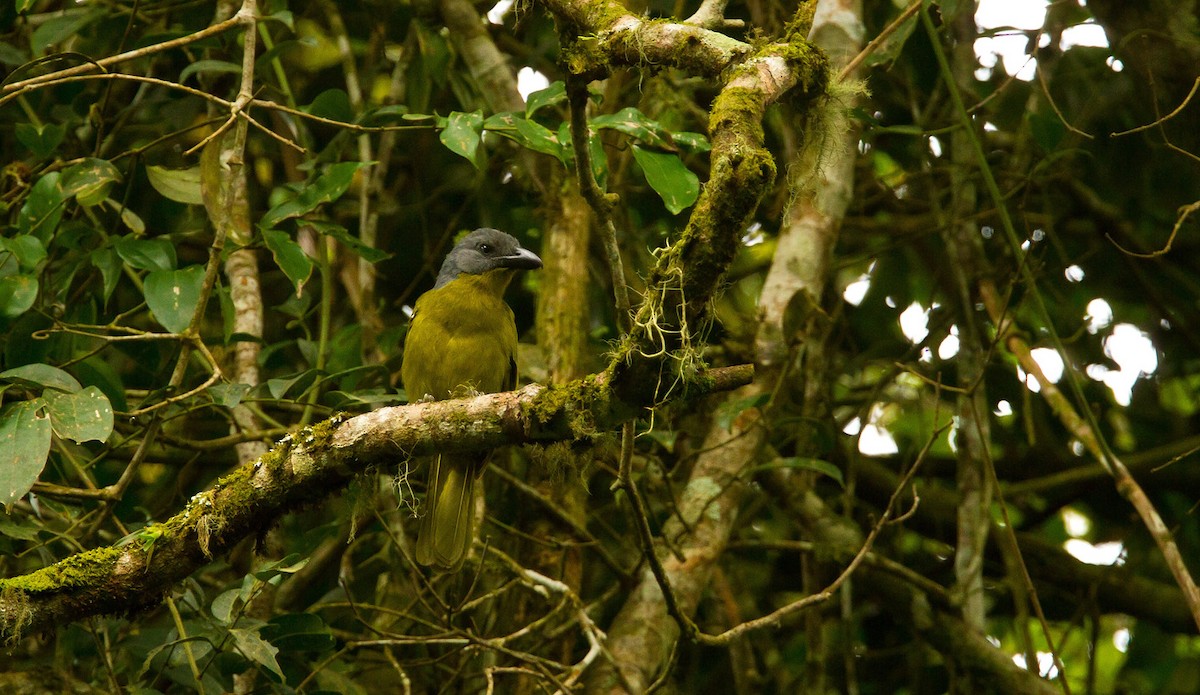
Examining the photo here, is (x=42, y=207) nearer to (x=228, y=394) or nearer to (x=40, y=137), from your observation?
(x=40, y=137)

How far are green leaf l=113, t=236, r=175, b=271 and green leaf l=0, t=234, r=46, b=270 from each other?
216 millimetres

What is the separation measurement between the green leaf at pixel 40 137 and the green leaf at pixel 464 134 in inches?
48.7

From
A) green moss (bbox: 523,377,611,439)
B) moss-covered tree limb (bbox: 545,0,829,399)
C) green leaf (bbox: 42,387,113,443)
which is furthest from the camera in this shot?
green leaf (bbox: 42,387,113,443)

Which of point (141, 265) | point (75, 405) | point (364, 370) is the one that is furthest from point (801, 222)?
point (75, 405)

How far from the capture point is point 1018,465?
507cm

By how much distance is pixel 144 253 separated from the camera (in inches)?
127

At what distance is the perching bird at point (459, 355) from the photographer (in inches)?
141

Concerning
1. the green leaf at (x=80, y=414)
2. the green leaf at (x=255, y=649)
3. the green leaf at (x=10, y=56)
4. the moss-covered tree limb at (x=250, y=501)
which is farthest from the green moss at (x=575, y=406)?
the green leaf at (x=10, y=56)

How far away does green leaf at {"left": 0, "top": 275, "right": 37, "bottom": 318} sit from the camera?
3064 millimetres

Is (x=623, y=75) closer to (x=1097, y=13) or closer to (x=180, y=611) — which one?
(x=1097, y=13)

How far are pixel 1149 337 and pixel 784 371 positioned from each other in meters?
2.08

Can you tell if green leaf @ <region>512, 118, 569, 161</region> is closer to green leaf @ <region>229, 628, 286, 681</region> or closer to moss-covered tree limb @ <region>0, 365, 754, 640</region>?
moss-covered tree limb @ <region>0, 365, 754, 640</region>

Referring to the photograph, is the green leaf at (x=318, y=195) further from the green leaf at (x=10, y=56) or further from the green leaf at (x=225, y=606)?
the green leaf at (x=10, y=56)

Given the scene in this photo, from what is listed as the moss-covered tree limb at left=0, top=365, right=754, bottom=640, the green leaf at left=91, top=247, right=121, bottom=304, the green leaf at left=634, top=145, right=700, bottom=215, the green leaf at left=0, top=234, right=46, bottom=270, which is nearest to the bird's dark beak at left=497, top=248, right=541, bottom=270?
the green leaf at left=634, top=145, right=700, bottom=215
